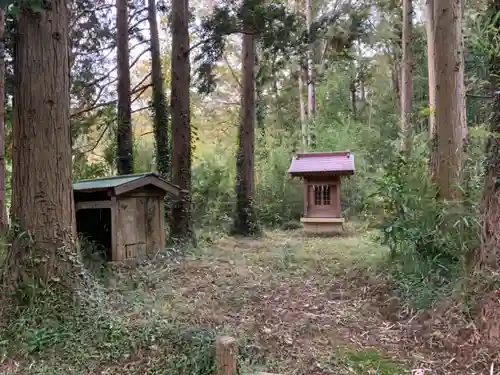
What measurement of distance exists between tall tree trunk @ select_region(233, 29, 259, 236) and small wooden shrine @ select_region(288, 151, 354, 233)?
108 centimetres

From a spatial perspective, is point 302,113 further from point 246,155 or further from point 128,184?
point 128,184

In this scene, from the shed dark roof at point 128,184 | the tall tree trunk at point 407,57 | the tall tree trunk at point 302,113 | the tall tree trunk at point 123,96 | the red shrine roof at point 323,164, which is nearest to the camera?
the shed dark roof at point 128,184

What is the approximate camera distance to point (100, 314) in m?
3.46

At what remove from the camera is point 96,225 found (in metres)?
6.07

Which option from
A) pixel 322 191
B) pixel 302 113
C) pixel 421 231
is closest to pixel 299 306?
pixel 421 231

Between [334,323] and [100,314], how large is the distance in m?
2.05

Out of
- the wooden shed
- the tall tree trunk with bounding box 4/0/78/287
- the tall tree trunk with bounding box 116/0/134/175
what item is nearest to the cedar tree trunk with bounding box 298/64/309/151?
the tall tree trunk with bounding box 116/0/134/175

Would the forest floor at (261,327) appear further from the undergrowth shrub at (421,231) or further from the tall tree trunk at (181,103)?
the tall tree trunk at (181,103)

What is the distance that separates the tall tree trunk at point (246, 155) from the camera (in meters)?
8.69

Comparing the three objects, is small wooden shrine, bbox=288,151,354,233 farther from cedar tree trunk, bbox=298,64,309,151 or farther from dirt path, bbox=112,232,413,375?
cedar tree trunk, bbox=298,64,309,151

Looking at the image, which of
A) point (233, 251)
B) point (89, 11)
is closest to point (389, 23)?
point (89, 11)

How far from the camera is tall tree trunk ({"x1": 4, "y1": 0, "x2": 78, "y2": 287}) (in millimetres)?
3475

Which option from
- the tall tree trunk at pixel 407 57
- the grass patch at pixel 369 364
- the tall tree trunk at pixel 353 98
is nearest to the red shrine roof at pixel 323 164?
the tall tree trunk at pixel 407 57

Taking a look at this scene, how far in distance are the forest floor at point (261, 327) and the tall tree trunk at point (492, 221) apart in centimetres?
25
